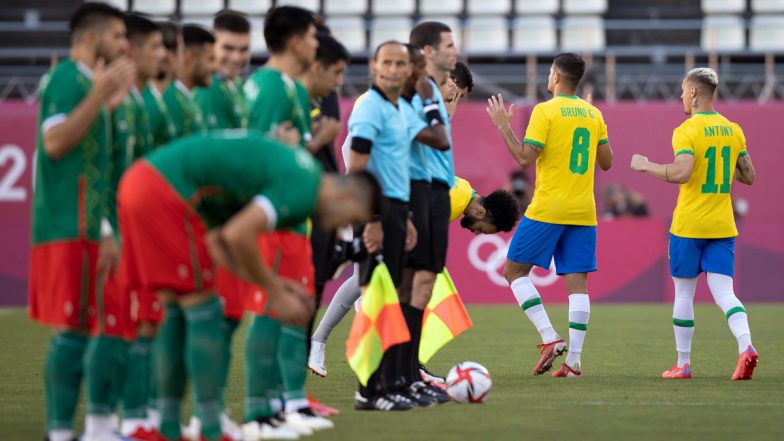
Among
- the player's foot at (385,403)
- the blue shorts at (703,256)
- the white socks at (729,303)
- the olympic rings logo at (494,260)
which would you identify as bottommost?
the olympic rings logo at (494,260)

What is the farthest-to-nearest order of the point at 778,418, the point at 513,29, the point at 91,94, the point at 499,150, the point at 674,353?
the point at 513,29 → the point at 499,150 → the point at 674,353 → the point at 778,418 → the point at 91,94

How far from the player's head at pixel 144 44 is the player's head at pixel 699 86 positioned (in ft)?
16.4

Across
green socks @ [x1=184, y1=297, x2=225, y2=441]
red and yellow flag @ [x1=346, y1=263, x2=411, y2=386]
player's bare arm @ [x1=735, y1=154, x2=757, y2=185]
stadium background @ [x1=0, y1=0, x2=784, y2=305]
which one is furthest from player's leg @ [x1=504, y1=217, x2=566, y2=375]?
stadium background @ [x1=0, y1=0, x2=784, y2=305]

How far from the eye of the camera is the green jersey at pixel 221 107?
6.45 metres

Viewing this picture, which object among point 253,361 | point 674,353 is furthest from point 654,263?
point 253,361

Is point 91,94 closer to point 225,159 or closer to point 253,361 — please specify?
point 225,159

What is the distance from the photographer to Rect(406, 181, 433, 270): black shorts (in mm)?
7844

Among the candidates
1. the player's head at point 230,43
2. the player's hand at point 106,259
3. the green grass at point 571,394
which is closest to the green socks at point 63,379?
the player's hand at point 106,259

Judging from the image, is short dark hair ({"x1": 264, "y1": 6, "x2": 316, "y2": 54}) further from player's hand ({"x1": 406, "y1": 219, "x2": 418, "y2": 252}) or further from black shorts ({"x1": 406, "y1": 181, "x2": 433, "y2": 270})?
black shorts ({"x1": 406, "y1": 181, "x2": 433, "y2": 270})

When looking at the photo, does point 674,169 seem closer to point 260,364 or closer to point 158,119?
point 260,364

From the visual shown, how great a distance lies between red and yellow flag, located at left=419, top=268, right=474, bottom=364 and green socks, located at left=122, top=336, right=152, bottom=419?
319 centimetres

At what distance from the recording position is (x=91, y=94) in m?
5.41

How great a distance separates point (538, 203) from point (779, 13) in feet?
56.8

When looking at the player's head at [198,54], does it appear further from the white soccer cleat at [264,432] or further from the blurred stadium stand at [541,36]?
the blurred stadium stand at [541,36]
